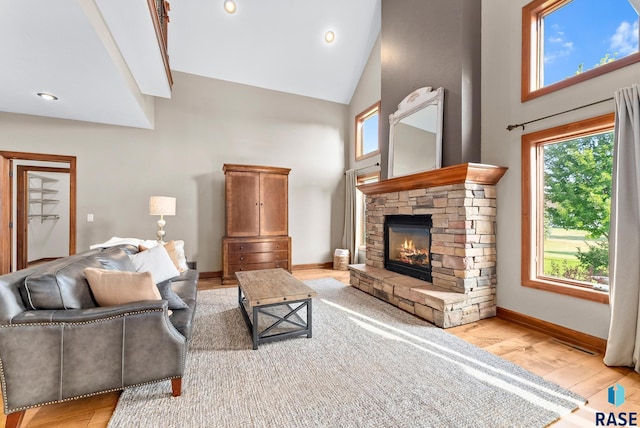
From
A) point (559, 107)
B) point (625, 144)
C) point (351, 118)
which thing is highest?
point (351, 118)

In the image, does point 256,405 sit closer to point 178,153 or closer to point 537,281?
point 537,281

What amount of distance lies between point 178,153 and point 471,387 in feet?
16.3

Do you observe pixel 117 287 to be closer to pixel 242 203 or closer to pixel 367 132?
pixel 242 203

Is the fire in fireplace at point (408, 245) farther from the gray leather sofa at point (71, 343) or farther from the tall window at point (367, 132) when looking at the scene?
the gray leather sofa at point (71, 343)

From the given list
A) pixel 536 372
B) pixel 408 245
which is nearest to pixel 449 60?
pixel 408 245

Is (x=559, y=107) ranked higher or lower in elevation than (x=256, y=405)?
higher

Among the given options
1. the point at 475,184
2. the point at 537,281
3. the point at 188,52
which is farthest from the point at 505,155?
the point at 188,52

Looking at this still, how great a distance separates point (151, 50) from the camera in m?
2.96

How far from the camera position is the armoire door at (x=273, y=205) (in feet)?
15.3

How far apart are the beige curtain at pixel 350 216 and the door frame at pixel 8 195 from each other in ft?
14.8

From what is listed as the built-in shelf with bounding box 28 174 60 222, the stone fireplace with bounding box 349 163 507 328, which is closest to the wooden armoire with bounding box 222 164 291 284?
the stone fireplace with bounding box 349 163 507 328

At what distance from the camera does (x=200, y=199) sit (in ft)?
15.6

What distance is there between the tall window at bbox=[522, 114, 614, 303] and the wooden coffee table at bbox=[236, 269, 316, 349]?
2219 mm

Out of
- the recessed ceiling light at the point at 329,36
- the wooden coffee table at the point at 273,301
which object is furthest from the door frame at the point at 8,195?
the recessed ceiling light at the point at 329,36
